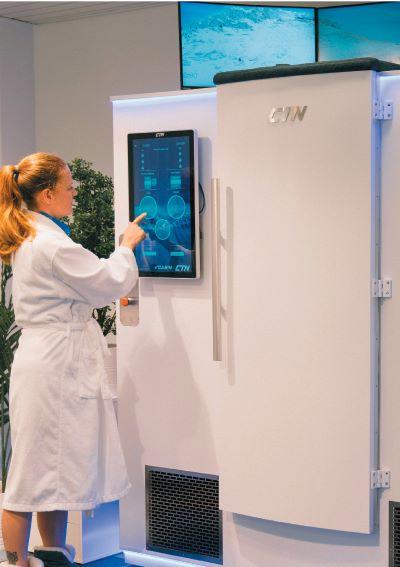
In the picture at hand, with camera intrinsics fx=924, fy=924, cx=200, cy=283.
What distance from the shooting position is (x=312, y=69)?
3.11m

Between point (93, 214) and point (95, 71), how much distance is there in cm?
194

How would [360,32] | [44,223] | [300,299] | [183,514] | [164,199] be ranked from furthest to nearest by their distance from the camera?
[360,32] < [183,514] < [164,199] < [44,223] < [300,299]

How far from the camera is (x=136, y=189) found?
360 cm

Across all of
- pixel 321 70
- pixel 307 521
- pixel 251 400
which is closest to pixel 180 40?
pixel 321 70

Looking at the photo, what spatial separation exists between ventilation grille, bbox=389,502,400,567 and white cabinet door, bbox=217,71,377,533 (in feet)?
0.24

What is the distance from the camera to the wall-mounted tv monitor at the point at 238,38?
208 inches

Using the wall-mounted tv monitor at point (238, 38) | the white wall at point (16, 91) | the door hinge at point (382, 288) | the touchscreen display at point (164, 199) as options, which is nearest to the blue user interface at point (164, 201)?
the touchscreen display at point (164, 199)

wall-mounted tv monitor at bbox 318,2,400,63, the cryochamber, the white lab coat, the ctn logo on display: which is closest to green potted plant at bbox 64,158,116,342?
the cryochamber

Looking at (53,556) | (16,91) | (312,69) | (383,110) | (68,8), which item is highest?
(68,8)

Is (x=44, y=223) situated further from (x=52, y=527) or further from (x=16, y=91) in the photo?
(x=16, y=91)

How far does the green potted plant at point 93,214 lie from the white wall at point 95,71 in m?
1.52

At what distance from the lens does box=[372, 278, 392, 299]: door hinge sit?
3.09 meters

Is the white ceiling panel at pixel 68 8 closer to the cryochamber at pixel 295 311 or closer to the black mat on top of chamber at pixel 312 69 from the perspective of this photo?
the cryochamber at pixel 295 311

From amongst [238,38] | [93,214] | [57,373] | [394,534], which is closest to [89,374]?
[57,373]
